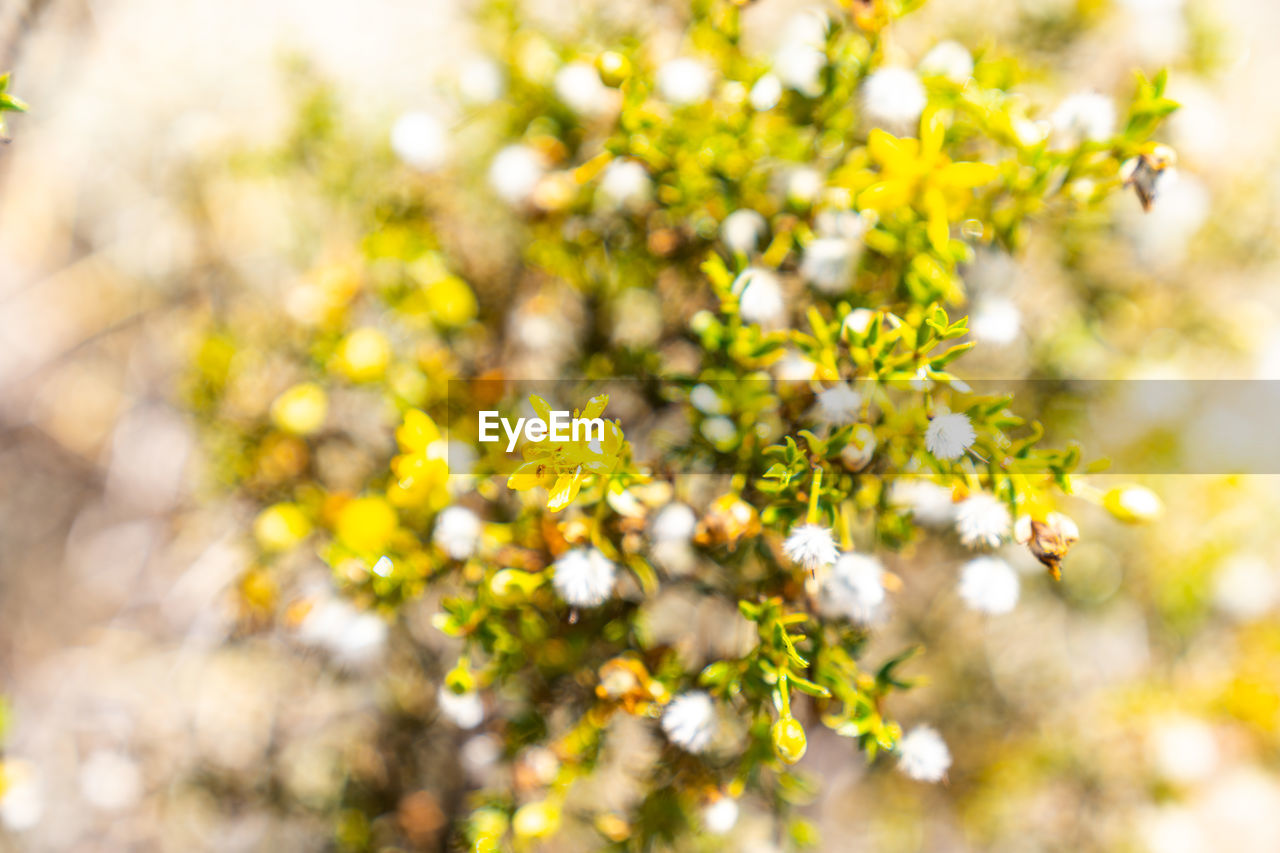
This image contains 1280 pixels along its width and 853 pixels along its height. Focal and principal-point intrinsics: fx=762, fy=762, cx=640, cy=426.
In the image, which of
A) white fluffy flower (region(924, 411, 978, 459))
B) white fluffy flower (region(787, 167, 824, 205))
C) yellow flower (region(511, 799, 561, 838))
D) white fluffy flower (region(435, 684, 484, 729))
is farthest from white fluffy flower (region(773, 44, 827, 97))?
yellow flower (region(511, 799, 561, 838))

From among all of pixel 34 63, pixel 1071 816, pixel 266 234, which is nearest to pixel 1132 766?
pixel 1071 816

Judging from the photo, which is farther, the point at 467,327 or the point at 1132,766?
the point at 1132,766

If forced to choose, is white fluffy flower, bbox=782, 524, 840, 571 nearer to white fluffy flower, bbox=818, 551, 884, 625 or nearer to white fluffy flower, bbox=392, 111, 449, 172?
white fluffy flower, bbox=818, 551, 884, 625

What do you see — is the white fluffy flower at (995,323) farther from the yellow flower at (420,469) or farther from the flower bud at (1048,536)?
the yellow flower at (420,469)

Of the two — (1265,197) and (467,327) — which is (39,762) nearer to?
(467,327)

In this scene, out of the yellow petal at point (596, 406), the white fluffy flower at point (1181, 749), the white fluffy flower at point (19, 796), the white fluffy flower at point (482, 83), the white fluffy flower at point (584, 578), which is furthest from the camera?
the white fluffy flower at point (1181, 749)

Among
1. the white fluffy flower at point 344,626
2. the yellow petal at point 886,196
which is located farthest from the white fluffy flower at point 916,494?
the white fluffy flower at point 344,626
